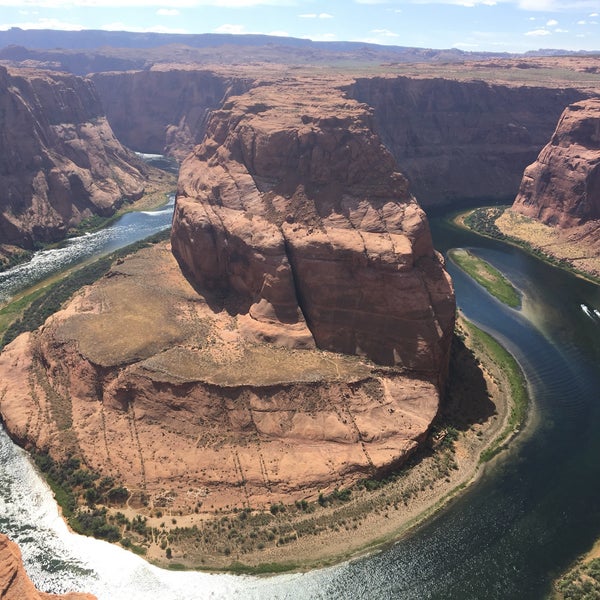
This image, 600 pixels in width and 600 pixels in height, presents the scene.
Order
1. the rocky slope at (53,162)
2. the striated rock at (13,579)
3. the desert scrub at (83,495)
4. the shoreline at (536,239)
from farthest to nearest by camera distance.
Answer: the rocky slope at (53,162) → the shoreline at (536,239) → the desert scrub at (83,495) → the striated rock at (13,579)

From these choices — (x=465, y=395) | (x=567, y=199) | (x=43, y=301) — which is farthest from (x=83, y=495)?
(x=567, y=199)

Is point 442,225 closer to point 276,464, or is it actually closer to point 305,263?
point 305,263

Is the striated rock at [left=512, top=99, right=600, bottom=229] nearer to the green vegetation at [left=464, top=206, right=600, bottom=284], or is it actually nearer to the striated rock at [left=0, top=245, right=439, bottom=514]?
the green vegetation at [left=464, top=206, right=600, bottom=284]

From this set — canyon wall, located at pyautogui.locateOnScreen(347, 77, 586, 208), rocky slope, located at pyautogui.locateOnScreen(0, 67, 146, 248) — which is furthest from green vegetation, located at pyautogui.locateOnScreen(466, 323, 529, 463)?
rocky slope, located at pyautogui.locateOnScreen(0, 67, 146, 248)

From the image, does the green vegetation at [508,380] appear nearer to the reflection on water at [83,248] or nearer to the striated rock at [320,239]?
the striated rock at [320,239]

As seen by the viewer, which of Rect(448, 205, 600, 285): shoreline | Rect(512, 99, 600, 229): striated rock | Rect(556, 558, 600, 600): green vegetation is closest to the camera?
Rect(556, 558, 600, 600): green vegetation

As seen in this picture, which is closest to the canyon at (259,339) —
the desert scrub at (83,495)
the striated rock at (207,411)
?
the striated rock at (207,411)
